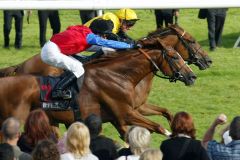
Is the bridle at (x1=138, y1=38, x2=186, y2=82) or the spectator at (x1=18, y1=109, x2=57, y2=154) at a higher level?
the spectator at (x1=18, y1=109, x2=57, y2=154)

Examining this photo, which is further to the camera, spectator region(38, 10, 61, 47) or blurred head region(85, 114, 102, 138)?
spectator region(38, 10, 61, 47)

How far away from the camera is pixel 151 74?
13.6 meters

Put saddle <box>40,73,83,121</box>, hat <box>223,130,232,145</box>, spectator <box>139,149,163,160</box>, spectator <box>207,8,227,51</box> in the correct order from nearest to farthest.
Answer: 1. spectator <box>139,149,163,160</box>
2. hat <box>223,130,232,145</box>
3. saddle <box>40,73,83,121</box>
4. spectator <box>207,8,227,51</box>

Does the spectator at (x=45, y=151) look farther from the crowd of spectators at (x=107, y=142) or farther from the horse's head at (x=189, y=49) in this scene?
the horse's head at (x=189, y=49)

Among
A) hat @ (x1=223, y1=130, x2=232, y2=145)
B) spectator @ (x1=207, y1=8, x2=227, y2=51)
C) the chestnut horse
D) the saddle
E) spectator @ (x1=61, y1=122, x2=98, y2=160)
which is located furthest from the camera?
spectator @ (x1=207, y1=8, x2=227, y2=51)

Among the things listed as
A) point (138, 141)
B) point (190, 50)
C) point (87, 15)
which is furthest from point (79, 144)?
point (87, 15)

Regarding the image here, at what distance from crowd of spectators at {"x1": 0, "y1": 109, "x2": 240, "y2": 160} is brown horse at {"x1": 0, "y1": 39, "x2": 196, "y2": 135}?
8.59 feet

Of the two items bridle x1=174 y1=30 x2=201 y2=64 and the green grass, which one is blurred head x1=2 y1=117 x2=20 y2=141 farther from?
bridle x1=174 y1=30 x2=201 y2=64

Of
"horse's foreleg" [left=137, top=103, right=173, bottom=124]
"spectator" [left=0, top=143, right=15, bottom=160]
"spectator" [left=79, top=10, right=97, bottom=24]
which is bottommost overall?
"spectator" [left=79, top=10, right=97, bottom=24]

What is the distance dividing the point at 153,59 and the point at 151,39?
29cm

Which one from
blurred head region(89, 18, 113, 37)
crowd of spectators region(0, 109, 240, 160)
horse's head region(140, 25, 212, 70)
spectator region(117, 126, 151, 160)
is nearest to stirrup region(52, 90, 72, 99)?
blurred head region(89, 18, 113, 37)

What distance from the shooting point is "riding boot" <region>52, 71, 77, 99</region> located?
12.9 metres

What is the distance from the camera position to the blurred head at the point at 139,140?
376 inches

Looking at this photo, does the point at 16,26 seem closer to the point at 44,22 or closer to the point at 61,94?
the point at 44,22
